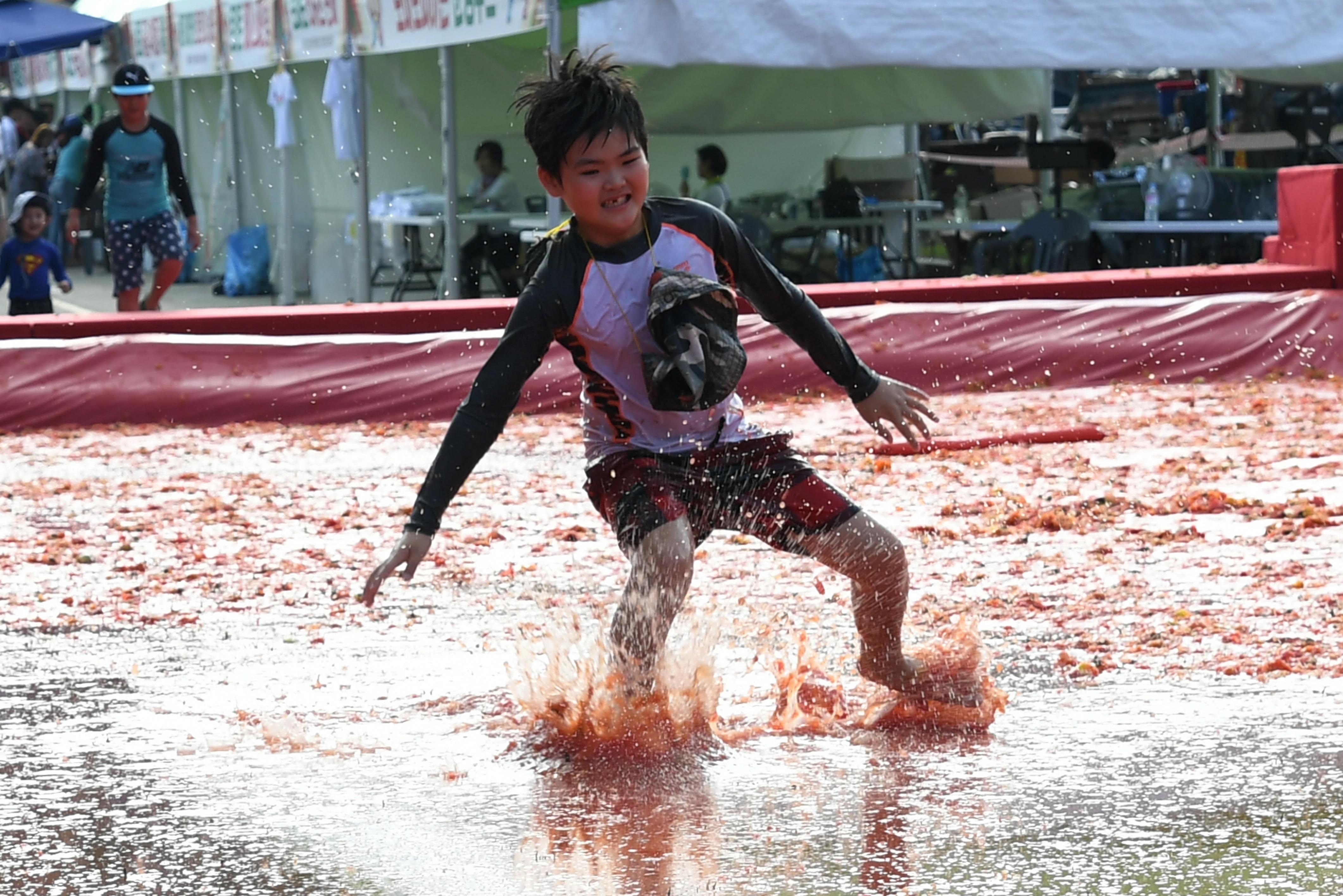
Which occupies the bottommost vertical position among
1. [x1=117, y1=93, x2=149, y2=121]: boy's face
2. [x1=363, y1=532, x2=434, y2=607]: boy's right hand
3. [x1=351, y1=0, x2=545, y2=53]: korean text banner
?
[x1=363, y1=532, x2=434, y2=607]: boy's right hand

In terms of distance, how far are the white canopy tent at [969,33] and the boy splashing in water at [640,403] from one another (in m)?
8.93

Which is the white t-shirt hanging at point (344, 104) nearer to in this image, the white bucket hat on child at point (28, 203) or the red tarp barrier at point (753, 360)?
the white bucket hat on child at point (28, 203)

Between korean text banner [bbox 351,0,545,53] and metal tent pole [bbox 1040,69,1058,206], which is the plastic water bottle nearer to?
metal tent pole [bbox 1040,69,1058,206]

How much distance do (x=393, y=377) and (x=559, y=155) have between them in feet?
23.1

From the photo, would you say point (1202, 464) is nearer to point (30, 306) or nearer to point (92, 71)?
point (30, 306)

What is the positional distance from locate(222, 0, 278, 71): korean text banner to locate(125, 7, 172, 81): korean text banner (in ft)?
5.47

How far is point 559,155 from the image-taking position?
12.3 feet

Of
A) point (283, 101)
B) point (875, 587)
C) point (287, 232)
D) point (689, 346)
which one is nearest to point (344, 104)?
point (283, 101)

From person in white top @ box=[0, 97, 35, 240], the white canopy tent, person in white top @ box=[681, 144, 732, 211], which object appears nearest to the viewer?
the white canopy tent

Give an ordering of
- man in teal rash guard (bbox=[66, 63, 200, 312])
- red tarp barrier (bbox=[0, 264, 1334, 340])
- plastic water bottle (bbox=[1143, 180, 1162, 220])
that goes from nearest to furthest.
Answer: red tarp barrier (bbox=[0, 264, 1334, 340]), man in teal rash guard (bbox=[66, 63, 200, 312]), plastic water bottle (bbox=[1143, 180, 1162, 220])

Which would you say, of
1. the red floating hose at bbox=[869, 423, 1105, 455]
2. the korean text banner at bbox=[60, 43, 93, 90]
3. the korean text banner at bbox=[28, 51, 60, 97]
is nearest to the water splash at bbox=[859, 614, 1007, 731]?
the red floating hose at bbox=[869, 423, 1105, 455]

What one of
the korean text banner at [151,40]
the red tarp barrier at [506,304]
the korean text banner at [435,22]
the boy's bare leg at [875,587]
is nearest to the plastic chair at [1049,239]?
the red tarp barrier at [506,304]

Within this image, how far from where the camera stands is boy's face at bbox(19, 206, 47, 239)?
1284 cm

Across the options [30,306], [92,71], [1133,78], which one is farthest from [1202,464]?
[92,71]
